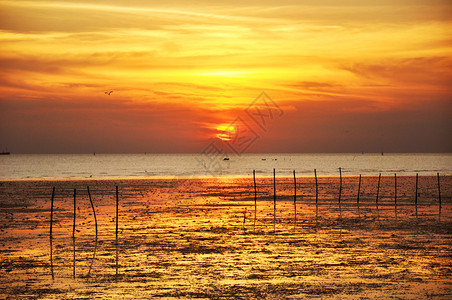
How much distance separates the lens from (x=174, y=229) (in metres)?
32.6

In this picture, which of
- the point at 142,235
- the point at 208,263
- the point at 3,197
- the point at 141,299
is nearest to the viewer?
the point at 141,299

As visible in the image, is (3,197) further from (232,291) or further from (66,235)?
(232,291)

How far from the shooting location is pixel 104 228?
33.1 m

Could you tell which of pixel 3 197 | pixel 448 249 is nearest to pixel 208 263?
pixel 448 249

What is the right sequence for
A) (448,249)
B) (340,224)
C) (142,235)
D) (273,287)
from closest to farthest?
(273,287) < (448,249) < (142,235) < (340,224)

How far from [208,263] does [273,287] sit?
451 cm

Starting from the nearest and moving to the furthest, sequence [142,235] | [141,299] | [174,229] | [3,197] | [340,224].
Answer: [141,299]
[142,235]
[174,229]
[340,224]
[3,197]

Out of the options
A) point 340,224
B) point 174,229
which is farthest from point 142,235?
point 340,224

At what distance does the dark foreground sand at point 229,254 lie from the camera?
18.1m

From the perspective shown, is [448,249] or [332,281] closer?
[332,281]

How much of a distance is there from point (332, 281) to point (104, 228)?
1741cm

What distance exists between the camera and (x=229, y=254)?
24.1m

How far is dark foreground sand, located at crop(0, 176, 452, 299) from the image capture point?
1808 centimetres

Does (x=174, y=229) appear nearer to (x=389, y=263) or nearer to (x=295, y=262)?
(x=295, y=262)
